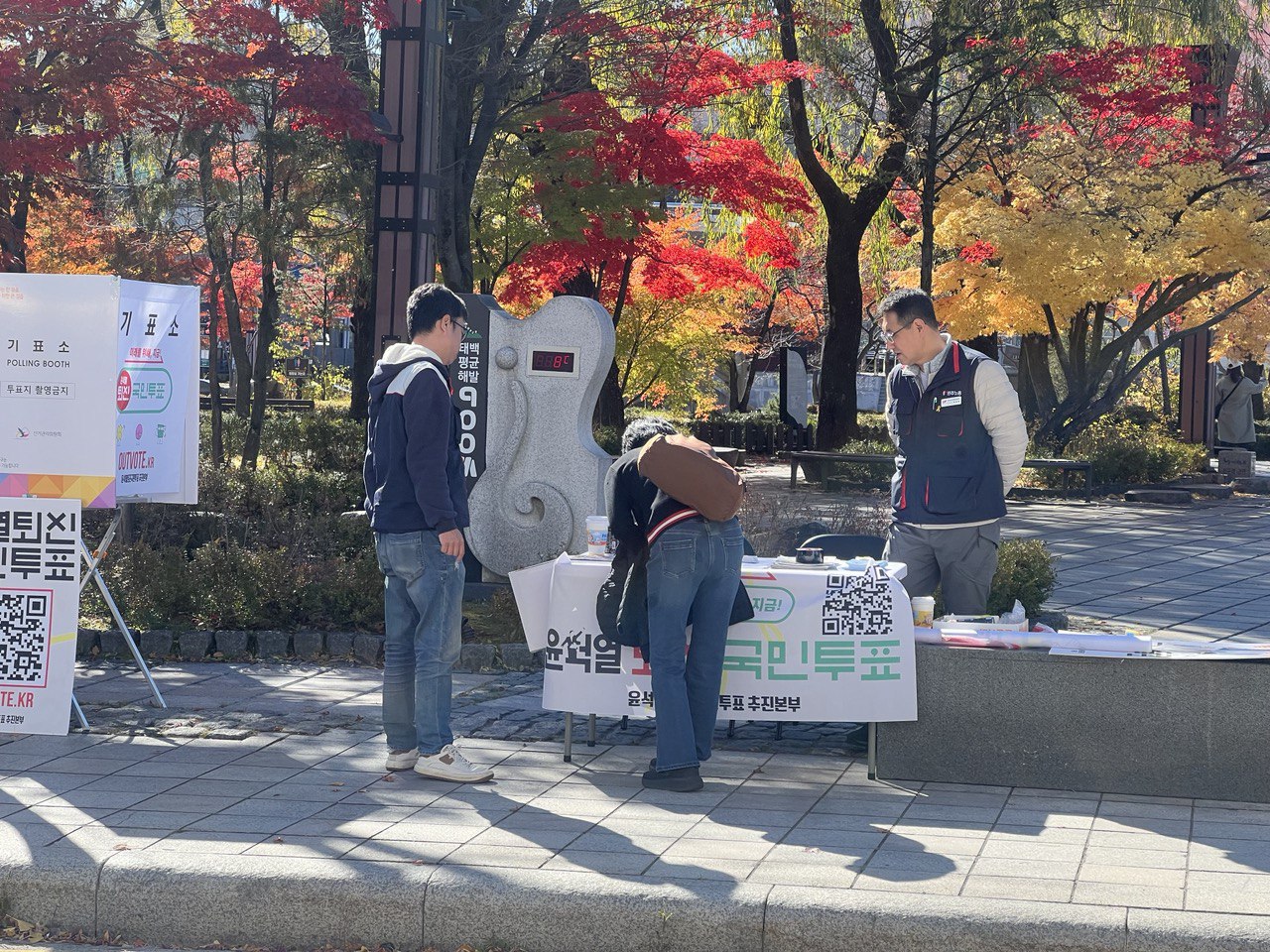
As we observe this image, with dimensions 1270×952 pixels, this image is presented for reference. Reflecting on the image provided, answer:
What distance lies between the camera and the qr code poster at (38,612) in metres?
6.50

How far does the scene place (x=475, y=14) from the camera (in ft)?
40.5

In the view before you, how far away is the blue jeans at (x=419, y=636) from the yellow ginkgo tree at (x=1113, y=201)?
15.1 m

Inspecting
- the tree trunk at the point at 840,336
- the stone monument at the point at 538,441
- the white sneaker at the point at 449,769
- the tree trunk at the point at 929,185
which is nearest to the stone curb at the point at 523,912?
the white sneaker at the point at 449,769

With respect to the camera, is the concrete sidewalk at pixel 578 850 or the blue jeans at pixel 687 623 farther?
the blue jeans at pixel 687 623

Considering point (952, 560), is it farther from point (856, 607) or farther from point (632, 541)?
point (632, 541)

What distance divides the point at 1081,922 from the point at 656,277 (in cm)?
1883

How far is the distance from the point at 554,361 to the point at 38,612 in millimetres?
4652

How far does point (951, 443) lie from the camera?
21.0 feet

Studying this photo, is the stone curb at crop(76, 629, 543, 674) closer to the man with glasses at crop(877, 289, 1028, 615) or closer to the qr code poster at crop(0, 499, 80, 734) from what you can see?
the qr code poster at crop(0, 499, 80, 734)

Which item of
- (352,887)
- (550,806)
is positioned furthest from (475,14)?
(352,887)

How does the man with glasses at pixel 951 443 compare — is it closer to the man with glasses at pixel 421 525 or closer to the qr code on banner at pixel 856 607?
the qr code on banner at pixel 856 607

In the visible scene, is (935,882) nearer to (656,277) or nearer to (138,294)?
(138,294)

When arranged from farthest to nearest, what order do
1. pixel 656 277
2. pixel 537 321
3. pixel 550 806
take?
pixel 656 277 → pixel 537 321 → pixel 550 806

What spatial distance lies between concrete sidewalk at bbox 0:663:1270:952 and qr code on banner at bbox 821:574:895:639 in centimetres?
64
